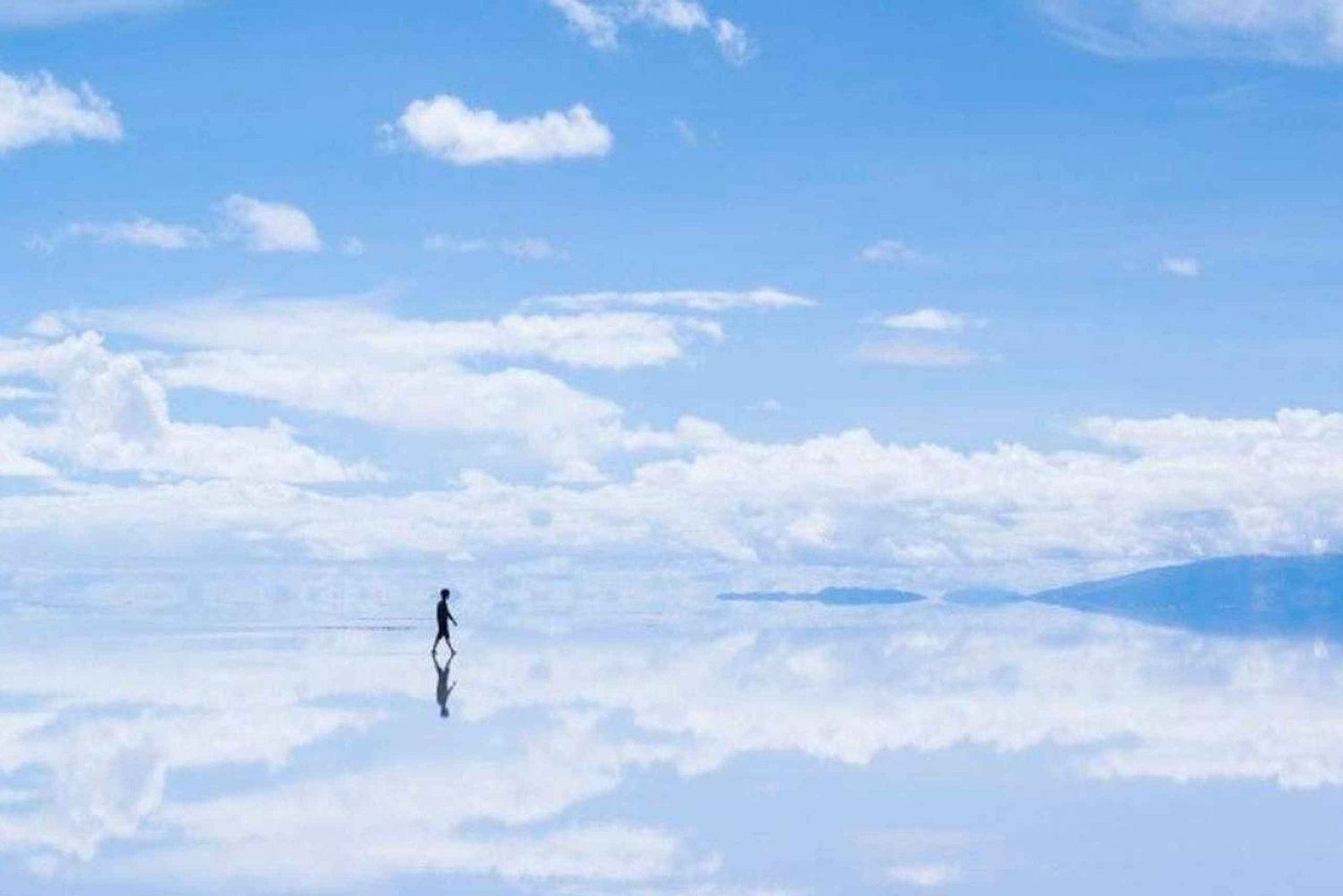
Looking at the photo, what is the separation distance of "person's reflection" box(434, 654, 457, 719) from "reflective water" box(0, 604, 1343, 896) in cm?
20

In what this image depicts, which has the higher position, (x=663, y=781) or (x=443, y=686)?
(x=443, y=686)

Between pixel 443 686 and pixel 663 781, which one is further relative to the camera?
pixel 443 686

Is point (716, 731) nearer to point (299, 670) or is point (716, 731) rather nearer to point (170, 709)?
point (170, 709)

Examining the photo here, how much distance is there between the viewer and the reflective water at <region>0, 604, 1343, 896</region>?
13.8 metres

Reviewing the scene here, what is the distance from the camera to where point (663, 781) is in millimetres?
18422

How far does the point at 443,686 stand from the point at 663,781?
1296 cm

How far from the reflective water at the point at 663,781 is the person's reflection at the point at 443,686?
203 mm

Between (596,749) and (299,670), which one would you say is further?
(299,670)

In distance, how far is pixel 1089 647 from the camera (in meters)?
48.9

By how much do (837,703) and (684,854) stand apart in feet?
43.1

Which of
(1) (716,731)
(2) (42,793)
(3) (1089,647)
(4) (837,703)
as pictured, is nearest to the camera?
(2) (42,793)

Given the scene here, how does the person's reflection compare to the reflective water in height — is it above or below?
above

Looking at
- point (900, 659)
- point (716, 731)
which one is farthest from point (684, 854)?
point (900, 659)

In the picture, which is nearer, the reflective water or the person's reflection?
the reflective water
